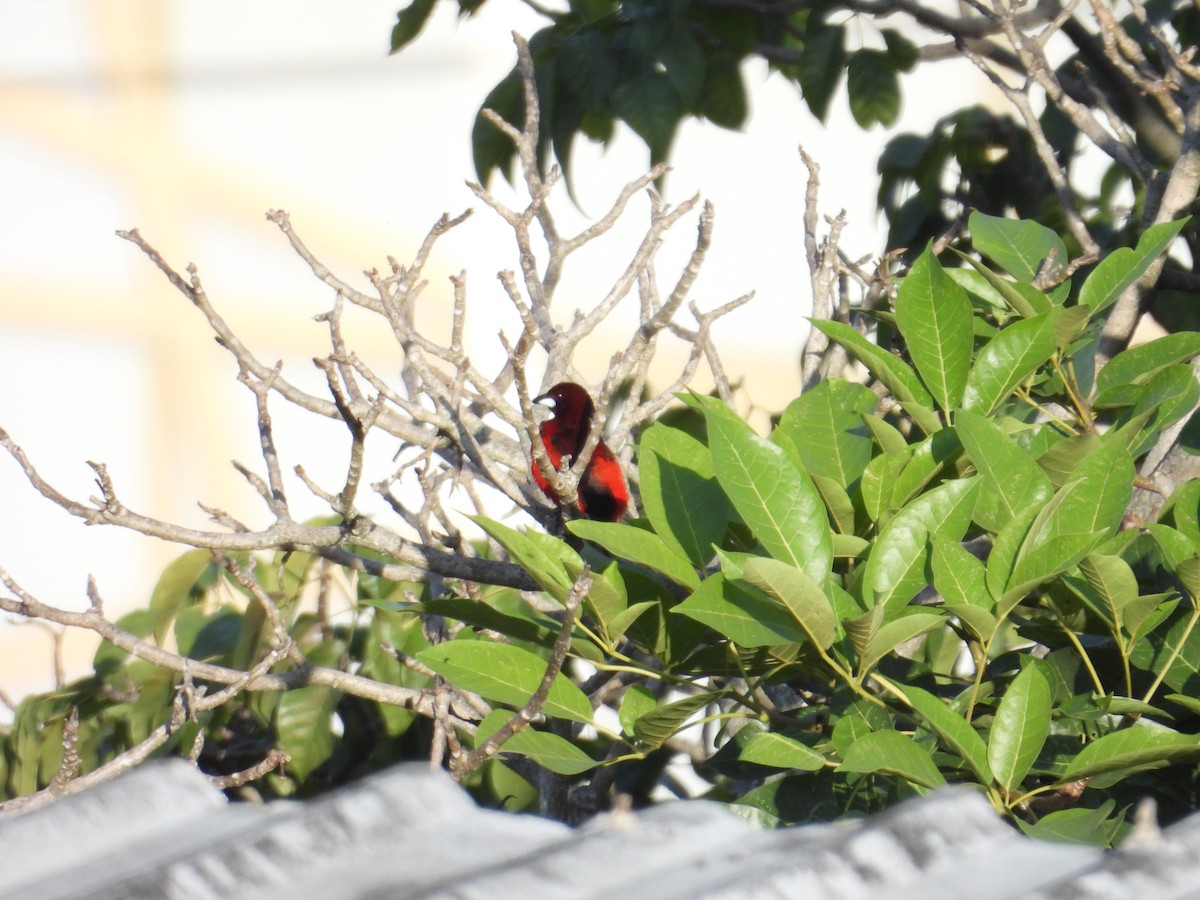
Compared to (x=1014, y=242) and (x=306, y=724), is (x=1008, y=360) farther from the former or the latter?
(x=306, y=724)

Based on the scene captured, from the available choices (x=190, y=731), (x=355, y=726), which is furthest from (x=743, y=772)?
(x=355, y=726)

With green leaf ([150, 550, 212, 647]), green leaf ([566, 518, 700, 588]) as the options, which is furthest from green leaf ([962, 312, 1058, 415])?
green leaf ([150, 550, 212, 647])

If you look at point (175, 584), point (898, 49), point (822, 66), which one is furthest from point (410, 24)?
point (175, 584)

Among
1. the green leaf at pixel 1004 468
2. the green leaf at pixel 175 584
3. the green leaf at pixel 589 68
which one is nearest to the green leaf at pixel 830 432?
the green leaf at pixel 1004 468

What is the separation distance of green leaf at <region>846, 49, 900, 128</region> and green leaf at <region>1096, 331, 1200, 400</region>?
3.37 ft

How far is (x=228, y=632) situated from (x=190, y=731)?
31cm

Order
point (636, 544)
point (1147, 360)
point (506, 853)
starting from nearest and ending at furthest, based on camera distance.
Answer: point (506, 853) → point (636, 544) → point (1147, 360)

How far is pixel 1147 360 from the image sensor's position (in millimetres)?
1326

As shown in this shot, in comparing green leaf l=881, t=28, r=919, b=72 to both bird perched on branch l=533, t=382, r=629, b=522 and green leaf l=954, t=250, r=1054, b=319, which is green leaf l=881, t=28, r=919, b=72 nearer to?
bird perched on branch l=533, t=382, r=629, b=522

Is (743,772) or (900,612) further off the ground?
(900,612)

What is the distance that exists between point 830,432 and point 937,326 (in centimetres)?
14

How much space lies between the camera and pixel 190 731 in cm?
206

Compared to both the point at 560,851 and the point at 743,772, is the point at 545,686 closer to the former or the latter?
the point at 743,772

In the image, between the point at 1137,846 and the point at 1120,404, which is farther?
the point at 1120,404
